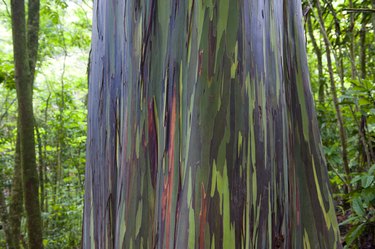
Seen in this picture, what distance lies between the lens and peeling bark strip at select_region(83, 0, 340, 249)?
886 mm

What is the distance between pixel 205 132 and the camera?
0.88 meters

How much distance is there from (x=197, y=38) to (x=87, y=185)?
0.60 meters

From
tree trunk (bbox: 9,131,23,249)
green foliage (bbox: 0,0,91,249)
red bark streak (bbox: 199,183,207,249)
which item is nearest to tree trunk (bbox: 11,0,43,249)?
tree trunk (bbox: 9,131,23,249)

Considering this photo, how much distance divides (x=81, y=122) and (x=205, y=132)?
24.8 ft

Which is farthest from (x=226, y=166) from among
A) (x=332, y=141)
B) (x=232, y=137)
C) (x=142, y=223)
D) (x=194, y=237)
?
(x=332, y=141)

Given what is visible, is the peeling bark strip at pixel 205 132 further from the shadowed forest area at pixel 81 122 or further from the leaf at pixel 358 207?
the leaf at pixel 358 207

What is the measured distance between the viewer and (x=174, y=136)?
96 cm

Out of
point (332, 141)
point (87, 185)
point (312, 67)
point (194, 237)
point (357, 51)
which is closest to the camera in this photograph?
point (194, 237)

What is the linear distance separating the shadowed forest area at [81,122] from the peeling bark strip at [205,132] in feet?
0.04

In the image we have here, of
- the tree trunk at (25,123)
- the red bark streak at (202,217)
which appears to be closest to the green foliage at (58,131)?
the tree trunk at (25,123)

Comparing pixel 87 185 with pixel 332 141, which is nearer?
pixel 87 185

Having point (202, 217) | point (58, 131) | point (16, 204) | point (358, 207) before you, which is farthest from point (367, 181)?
point (58, 131)

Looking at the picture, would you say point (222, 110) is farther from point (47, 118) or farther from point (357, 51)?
point (47, 118)

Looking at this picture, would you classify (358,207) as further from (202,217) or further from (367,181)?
(202,217)
